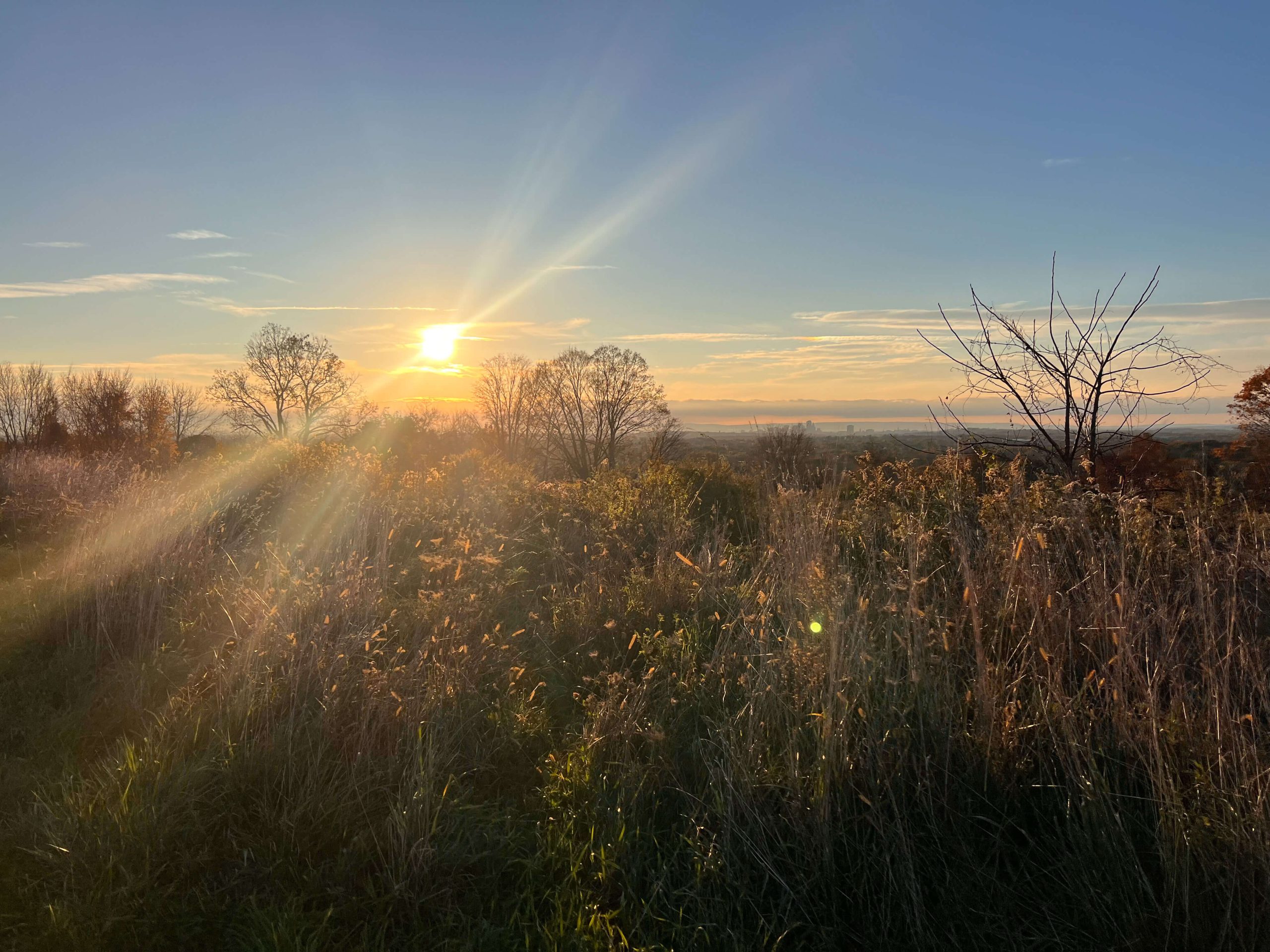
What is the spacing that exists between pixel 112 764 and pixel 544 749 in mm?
2014

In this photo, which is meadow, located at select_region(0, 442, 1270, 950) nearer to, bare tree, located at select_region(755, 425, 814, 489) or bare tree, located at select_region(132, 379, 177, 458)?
bare tree, located at select_region(755, 425, 814, 489)

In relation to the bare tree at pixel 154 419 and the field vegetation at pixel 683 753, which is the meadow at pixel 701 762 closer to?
the field vegetation at pixel 683 753

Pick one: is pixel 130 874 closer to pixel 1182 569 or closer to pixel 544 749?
pixel 544 749

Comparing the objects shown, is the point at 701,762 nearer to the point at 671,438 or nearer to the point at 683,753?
the point at 683,753

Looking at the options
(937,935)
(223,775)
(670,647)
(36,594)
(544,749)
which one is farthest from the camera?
(36,594)

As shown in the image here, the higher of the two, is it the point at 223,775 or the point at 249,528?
the point at 249,528

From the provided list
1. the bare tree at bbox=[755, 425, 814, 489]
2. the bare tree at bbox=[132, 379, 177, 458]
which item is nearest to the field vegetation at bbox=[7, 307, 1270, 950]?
the bare tree at bbox=[755, 425, 814, 489]

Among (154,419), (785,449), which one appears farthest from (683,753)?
(154,419)

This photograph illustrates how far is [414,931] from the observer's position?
2.68 meters

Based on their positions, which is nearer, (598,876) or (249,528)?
(598,876)

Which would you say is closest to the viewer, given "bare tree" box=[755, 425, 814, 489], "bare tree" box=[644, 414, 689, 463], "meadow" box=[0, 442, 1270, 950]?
"meadow" box=[0, 442, 1270, 950]

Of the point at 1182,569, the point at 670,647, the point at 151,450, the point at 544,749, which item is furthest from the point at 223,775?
the point at 151,450

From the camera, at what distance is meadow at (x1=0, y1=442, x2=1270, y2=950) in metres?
2.59

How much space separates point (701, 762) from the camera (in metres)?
3.44
